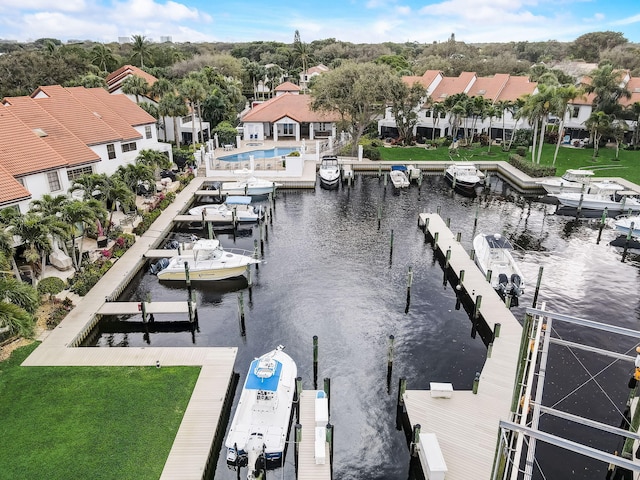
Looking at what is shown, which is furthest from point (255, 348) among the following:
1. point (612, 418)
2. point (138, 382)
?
point (612, 418)

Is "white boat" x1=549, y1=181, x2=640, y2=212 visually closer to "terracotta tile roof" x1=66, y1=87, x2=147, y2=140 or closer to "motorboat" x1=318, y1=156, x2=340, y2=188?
"motorboat" x1=318, y1=156, x2=340, y2=188

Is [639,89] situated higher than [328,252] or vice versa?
[639,89]

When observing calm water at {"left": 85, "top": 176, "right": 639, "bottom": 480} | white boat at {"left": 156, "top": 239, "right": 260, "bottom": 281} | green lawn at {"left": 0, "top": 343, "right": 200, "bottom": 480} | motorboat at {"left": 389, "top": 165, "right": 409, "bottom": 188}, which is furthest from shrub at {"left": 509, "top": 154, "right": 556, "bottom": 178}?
green lawn at {"left": 0, "top": 343, "right": 200, "bottom": 480}

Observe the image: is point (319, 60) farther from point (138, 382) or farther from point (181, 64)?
point (138, 382)

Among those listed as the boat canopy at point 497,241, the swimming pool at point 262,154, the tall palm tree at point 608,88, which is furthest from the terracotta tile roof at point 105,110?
the tall palm tree at point 608,88

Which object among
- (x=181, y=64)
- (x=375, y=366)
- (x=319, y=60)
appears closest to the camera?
(x=375, y=366)

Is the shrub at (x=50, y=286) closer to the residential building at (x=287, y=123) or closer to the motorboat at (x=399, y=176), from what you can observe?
the motorboat at (x=399, y=176)
